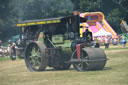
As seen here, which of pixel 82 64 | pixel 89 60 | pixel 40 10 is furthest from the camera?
pixel 40 10

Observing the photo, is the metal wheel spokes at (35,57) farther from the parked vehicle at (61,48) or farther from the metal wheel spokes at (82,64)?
the metal wheel spokes at (82,64)

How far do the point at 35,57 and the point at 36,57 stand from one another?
0.31 feet

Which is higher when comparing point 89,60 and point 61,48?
point 61,48

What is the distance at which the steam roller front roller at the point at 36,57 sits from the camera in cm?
1602

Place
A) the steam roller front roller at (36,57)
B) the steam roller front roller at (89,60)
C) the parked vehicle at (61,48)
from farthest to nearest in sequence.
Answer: the steam roller front roller at (36,57), the parked vehicle at (61,48), the steam roller front roller at (89,60)

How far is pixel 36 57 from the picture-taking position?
653 inches

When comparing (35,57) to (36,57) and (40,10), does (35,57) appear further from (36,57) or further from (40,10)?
(40,10)

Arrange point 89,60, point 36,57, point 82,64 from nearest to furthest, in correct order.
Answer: point 89,60 < point 82,64 < point 36,57

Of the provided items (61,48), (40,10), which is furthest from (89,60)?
(40,10)

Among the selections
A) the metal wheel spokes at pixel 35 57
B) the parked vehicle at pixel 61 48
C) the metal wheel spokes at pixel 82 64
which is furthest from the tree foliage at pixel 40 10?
the metal wheel spokes at pixel 82 64

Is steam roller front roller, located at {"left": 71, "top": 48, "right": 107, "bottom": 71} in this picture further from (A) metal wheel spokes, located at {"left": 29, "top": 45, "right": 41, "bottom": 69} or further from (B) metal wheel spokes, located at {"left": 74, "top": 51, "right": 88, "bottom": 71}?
(A) metal wheel spokes, located at {"left": 29, "top": 45, "right": 41, "bottom": 69}

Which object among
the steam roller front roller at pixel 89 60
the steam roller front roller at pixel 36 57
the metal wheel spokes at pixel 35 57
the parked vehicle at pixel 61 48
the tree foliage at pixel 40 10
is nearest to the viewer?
the steam roller front roller at pixel 89 60

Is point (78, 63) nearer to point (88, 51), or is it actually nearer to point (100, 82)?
point (88, 51)

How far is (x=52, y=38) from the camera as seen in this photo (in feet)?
55.0
